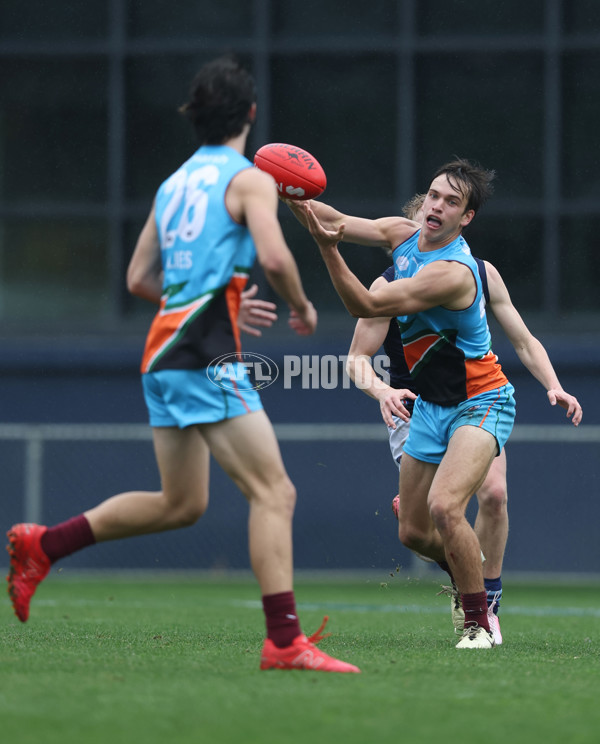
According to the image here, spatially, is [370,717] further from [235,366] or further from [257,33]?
[257,33]

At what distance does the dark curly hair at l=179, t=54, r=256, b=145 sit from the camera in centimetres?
504

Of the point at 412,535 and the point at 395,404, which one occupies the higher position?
the point at 395,404

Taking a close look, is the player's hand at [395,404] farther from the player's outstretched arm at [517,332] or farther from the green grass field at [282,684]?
the green grass field at [282,684]

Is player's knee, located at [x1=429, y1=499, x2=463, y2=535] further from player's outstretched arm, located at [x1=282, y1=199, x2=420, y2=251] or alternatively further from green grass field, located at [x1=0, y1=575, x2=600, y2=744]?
player's outstretched arm, located at [x1=282, y1=199, x2=420, y2=251]

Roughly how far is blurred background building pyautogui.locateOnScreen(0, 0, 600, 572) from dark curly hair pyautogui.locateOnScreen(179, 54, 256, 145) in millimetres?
8902

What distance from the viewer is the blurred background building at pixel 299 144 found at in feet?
46.8

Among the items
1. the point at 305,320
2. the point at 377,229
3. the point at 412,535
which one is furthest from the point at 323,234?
the point at 412,535

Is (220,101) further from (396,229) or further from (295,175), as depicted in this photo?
(396,229)

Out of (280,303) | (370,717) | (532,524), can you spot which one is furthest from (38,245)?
(370,717)

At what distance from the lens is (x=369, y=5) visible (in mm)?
14500

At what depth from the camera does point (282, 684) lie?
4.70m

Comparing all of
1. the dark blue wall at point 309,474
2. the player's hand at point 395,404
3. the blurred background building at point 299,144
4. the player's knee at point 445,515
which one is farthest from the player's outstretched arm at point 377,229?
the blurred background building at point 299,144

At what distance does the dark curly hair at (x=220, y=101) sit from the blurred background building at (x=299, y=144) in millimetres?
8902

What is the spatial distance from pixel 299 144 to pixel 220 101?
31.6 ft
